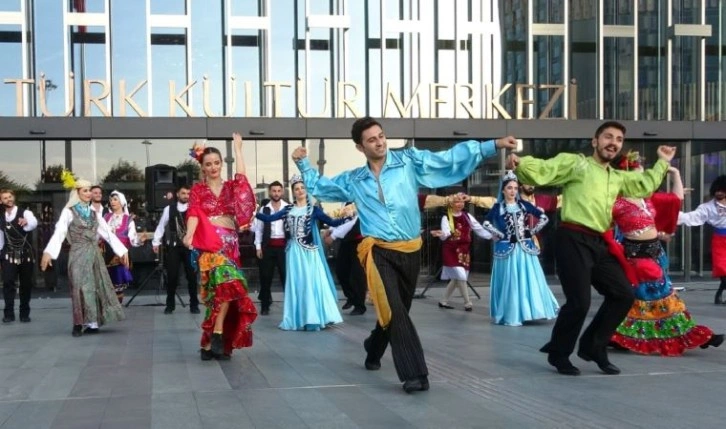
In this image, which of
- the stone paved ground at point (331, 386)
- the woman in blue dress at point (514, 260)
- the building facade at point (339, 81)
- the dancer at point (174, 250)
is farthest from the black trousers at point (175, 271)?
the woman in blue dress at point (514, 260)

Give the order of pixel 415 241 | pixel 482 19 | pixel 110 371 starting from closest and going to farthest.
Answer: pixel 415 241 → pixel 110 371 → pixel 482 19

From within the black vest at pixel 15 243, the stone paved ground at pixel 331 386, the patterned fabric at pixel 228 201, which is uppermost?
the patterned fabric at pixel 228 201

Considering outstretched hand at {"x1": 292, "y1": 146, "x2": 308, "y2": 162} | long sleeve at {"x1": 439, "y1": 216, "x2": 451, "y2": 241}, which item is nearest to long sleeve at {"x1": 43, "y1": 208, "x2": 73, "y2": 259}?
outstretched hand at {"x1": 292, "y1": 146, "x2": 308, "y2": 162}

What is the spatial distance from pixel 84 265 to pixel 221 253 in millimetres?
3041

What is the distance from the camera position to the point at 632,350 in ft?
26.1

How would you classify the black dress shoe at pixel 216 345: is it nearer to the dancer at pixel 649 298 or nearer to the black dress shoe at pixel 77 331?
the black dress shoe at pixel 77 331

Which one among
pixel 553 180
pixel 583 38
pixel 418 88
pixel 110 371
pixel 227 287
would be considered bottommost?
pixel 110 371

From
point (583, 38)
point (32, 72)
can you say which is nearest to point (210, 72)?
point (32, 72)

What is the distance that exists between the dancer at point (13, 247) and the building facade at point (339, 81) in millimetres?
4524

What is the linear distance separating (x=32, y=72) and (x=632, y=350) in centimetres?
1255

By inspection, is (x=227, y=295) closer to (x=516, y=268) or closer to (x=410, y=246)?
(x=410, y=246)

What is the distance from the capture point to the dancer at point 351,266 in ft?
40.5

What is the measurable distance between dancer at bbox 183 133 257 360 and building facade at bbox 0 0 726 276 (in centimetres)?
836

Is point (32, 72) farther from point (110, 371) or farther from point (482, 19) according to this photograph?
point (110, 371)
